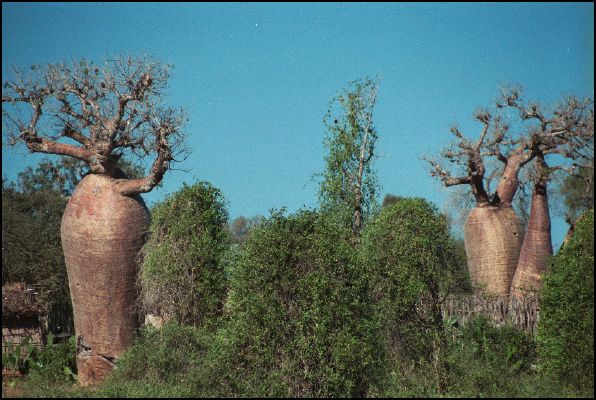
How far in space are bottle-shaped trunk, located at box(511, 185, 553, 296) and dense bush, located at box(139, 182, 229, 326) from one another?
26.4 ft

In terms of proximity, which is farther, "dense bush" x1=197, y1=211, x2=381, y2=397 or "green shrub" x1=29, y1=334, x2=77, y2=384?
"green shrub" x1=29, y1=334, x2=77, y2=384

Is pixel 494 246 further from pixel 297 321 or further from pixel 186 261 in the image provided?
pixel 297 321

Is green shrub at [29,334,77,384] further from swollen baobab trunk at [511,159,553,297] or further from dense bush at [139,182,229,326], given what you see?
swollen baobab trunk at [511,159,553,297]

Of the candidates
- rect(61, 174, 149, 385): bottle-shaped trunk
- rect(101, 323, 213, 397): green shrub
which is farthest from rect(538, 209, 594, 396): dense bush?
rect(61, 174, 149, 385): bottle-shaped trunk

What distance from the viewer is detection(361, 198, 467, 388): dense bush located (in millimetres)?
9586

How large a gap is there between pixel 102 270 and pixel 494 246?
9.94m

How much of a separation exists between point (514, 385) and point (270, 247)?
3532 mm

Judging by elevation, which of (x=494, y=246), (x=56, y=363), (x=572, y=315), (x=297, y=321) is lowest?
(x=56, y=363)

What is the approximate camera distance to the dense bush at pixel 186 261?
11062mm

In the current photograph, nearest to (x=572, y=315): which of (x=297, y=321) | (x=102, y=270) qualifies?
(x=297, y=321)

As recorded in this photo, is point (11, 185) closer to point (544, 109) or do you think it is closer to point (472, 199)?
point (472, 199)

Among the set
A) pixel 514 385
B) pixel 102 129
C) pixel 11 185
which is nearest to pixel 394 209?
pixel 514 385

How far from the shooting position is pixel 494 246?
17.6m

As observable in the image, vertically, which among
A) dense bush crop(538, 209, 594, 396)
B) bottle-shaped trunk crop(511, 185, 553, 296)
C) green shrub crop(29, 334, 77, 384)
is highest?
bottle-shaped trunk crop(511, 185, 553, 296)
